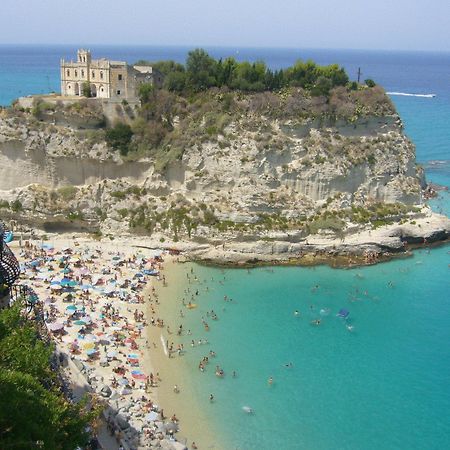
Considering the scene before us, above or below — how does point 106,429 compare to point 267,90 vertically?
below

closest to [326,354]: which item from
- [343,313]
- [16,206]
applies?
[343,313]

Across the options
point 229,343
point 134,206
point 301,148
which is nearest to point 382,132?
point 301,148

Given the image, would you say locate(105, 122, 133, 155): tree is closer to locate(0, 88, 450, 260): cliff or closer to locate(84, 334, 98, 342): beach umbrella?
locate(0, 88, 450, 260): cliff

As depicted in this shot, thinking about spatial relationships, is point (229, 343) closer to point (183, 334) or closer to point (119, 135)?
point (183, 334)

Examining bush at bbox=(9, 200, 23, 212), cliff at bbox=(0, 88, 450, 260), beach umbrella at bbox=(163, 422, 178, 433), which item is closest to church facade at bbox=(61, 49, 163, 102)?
cliff at bbox=(0, 88, 450, 260)

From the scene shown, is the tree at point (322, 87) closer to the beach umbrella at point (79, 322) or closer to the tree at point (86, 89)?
the tree at point (86, 89)
